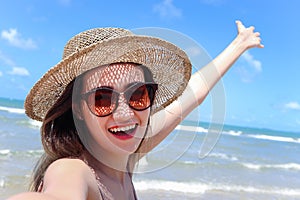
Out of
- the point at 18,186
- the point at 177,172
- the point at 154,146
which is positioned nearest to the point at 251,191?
the point at 177,172

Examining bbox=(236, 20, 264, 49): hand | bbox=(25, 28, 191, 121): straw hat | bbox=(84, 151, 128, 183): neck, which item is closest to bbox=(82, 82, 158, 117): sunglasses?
bbox=(25, 28, 191, 121): straw hat

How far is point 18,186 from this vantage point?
20.4 feet

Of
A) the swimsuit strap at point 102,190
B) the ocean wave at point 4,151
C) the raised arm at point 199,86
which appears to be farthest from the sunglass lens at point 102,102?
the ocean wave at point 4,151

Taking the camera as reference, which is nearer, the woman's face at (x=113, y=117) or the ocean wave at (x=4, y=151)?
the woman's face at (x=113, y=117)

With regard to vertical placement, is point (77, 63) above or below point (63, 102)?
above

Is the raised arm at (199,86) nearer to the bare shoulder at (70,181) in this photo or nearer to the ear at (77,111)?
the ear at (77,111)

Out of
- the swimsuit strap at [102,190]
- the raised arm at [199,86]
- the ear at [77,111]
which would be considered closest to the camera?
the swimsuit strap at [102,190]

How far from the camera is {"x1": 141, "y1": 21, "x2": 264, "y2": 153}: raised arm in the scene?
7.47 feet

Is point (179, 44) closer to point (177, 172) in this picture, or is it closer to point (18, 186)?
point (18, 186)

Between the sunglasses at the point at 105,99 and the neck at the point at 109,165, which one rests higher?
the sunglasses at the point at 105,99

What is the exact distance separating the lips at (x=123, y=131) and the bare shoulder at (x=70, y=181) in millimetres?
194

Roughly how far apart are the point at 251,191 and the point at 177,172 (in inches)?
69.2

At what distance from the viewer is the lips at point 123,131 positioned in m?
1.64

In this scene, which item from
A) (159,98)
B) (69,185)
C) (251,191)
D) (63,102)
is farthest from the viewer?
(251,191)
